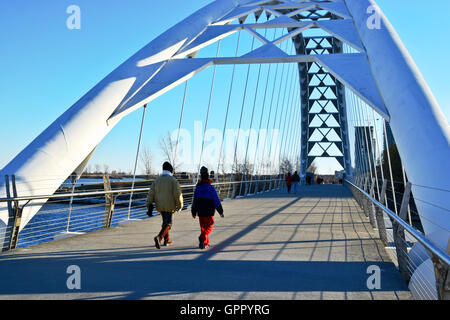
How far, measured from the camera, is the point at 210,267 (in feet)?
13.9

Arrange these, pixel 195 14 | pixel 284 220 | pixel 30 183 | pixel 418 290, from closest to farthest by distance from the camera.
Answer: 1. pixel 418 290
2. pixel 30 183
3. pixel 284 220
4. pixel 195 14

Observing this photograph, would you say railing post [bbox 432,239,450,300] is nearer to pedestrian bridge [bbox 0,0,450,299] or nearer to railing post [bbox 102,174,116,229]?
pedestrian bridge [bbox 0,0,450,299]

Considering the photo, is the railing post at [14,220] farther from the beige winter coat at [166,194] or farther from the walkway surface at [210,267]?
the beige winter coat at [166,194]

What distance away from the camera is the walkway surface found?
11.0 feet

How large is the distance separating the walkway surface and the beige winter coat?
1.87 feet

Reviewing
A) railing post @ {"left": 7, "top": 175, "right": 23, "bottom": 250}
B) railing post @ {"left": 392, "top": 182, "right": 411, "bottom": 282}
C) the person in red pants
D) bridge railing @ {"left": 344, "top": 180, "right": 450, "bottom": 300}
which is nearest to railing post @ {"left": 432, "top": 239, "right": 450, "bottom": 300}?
bridge railing @ {"left": 344, "top": 180, "right": 450, "bottom": 300}

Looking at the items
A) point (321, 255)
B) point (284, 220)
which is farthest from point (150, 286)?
point (284, 220)

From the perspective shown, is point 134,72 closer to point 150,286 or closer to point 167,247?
point 167,247

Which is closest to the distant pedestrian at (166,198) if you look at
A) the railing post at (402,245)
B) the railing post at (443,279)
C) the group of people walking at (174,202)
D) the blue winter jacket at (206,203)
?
the group of people walking at (174,202)

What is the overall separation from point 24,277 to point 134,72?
6.14m

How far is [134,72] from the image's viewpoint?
9.10 metres

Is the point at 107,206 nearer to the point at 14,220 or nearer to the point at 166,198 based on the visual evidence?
the point at 14,220

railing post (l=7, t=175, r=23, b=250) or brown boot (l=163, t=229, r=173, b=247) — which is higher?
railing post (l=7, t=175, r=23, b=250)

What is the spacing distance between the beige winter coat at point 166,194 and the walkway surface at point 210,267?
57cm
